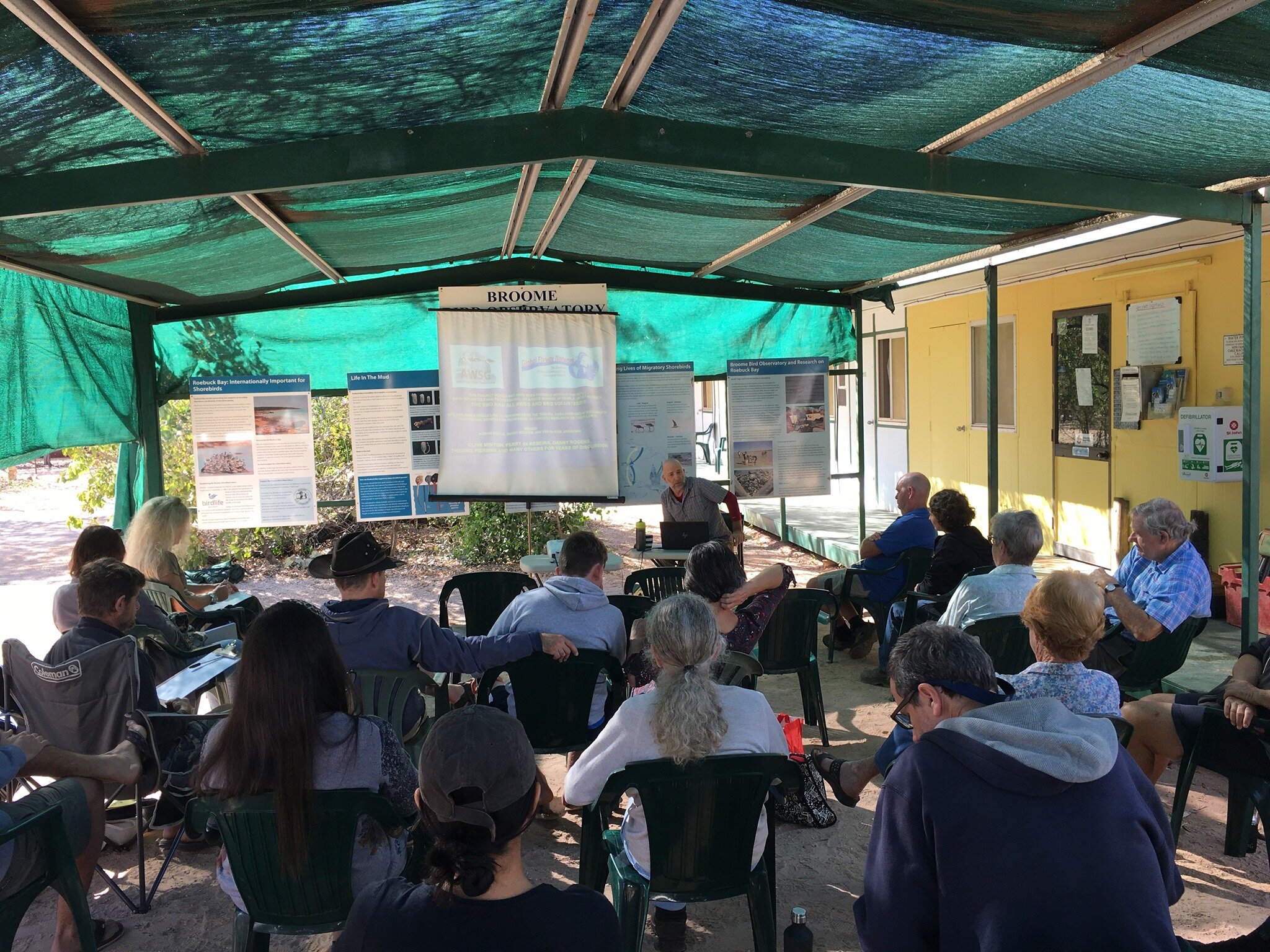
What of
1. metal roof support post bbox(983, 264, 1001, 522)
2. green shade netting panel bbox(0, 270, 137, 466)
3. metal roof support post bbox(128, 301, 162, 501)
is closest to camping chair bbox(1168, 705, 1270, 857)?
metal roof support post bbox(983, 264, 1001, 522)

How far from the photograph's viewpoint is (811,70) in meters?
3.37

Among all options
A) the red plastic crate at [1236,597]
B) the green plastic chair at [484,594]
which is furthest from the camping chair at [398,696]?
the red plastic crate at [1236,597]

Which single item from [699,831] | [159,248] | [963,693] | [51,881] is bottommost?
[51,881]

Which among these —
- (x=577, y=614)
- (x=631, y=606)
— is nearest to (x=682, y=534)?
(x=631, y=606)

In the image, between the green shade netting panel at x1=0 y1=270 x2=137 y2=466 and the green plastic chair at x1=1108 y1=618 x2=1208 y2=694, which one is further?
the green shade netting panel at x1=0 y1=270 x2=137 y2=466

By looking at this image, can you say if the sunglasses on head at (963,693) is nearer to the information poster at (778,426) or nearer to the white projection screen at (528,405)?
the white projection screen at (528,405)

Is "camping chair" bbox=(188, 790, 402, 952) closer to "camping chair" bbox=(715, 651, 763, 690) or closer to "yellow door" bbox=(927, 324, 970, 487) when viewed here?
"camping chair" bbox=(715, 651, 763, 690)

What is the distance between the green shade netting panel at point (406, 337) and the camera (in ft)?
24.8

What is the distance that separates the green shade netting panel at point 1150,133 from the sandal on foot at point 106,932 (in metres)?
4.35

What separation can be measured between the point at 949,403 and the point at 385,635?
841 cm

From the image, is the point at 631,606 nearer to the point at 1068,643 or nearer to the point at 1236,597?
the point at 1068,643

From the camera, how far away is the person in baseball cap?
1.54m

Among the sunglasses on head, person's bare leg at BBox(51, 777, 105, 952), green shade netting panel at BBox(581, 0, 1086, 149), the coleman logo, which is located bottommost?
person's bare leg at BBox(51, 777, 105, 952)

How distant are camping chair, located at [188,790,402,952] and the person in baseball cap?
760 millimetres
